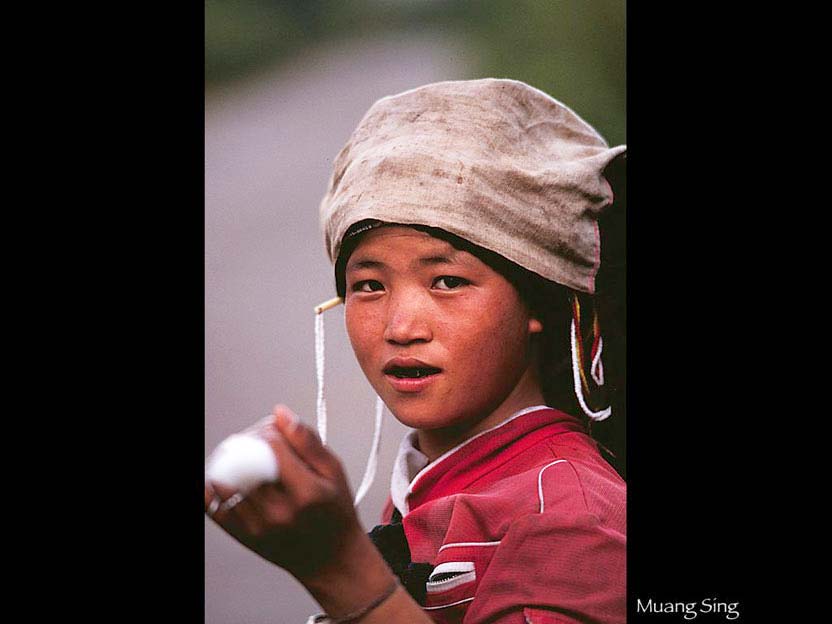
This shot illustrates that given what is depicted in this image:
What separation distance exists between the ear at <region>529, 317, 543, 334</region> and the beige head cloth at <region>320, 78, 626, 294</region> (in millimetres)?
62

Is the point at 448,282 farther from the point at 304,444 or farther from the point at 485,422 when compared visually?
the point at 304,444

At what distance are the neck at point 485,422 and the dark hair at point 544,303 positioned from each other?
25mm

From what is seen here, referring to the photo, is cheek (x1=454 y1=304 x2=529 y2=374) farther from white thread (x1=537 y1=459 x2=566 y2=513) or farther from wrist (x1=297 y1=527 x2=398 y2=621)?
wrist (x1=297 y1=527 x2=398 y2=621)

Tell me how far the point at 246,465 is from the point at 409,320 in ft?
0.97

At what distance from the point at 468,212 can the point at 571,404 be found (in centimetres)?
32

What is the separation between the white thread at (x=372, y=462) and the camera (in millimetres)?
1420

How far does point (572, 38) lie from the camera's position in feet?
4.86

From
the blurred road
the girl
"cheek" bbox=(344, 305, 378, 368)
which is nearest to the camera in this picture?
the girl

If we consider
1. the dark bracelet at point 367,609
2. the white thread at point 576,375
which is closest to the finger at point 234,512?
the dark bracelet at point 367,609

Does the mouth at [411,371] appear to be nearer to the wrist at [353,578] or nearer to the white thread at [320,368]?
the white thread at [320,368]

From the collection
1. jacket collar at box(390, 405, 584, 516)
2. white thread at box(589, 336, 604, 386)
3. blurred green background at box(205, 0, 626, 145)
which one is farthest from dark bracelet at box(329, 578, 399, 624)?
blurred green background at box(205, 0, 626, 145)

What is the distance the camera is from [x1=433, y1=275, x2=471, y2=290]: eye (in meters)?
1.30

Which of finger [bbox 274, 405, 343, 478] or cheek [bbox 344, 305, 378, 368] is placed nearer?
finger [bbox 274, 405, 343, 478]

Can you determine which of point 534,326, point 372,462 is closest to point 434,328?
point 534,326
